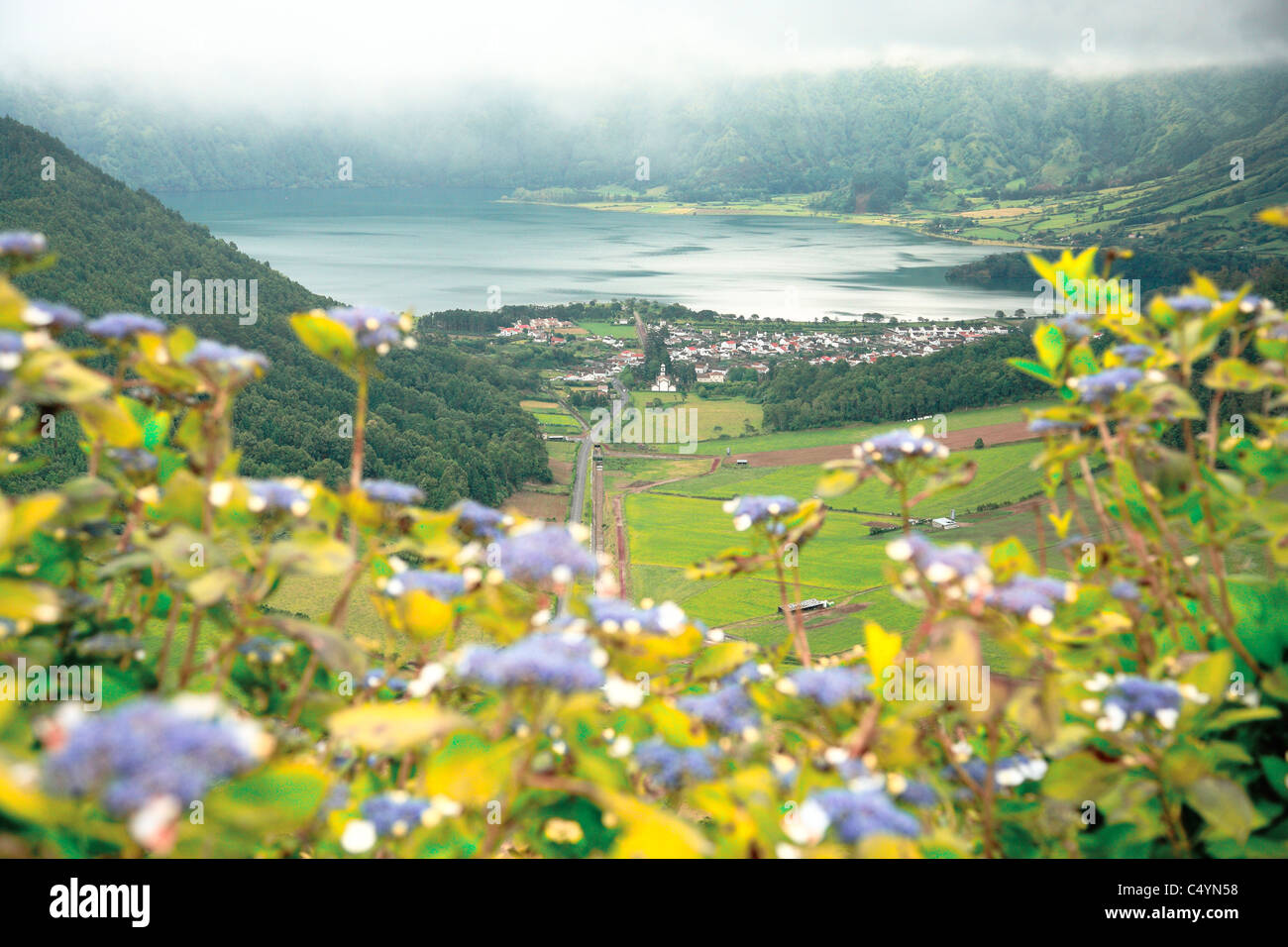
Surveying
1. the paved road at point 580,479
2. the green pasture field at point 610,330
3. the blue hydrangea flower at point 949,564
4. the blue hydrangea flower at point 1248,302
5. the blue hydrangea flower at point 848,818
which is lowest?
the paved road at point 580,479

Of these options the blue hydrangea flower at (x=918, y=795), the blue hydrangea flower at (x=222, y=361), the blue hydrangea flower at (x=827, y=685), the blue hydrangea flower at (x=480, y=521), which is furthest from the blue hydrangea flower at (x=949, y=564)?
the blue hydrangea flower at (x=222, y=361)

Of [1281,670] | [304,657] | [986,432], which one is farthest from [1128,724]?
[986,432]

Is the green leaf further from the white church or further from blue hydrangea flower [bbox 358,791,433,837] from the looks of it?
the white church

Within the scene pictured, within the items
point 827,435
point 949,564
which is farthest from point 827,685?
point 827,435

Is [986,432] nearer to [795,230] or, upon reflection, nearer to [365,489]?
[365,489]

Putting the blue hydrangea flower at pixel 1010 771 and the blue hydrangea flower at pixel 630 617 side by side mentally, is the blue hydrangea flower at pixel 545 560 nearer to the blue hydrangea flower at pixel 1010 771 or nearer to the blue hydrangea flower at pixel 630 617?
the blue hydrangea flower at pixel 630 617

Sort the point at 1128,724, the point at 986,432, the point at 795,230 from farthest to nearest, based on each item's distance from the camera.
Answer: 1. the point at 795,230
2. the point at 986,432
3. the point at 1128,724
